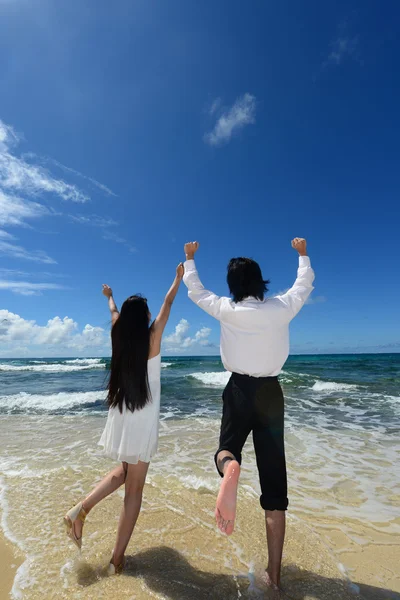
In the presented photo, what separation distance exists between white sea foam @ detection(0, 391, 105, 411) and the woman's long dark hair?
11.0 m

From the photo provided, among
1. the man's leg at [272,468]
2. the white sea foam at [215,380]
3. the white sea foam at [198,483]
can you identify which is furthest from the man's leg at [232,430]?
the white sea foam at [215,380]

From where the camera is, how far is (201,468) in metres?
5.75

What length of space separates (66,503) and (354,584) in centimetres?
341

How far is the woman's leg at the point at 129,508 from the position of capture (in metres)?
2.70

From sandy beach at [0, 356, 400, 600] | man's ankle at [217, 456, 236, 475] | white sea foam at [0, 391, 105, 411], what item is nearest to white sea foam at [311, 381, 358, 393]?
sandy beach at [0, 356, 400, 600]

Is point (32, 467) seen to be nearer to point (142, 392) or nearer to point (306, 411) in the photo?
point (142, 392)

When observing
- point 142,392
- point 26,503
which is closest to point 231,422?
point 142,392

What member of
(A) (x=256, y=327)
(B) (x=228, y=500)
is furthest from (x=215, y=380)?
(B) (x=228, y=500)

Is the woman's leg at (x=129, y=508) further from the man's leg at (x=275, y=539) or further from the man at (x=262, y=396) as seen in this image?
the man's leg at (x=275, y=539)

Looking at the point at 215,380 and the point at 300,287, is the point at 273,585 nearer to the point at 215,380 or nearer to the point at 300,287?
the point at 300,287

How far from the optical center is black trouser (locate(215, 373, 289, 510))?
263 centimetres

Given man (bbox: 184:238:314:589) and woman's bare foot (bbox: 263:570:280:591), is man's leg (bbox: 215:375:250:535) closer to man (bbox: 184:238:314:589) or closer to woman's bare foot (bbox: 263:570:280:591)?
man (bbox: 184:238:314:589)

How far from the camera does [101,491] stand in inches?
111

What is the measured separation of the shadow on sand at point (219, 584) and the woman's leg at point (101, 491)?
1.42ft
